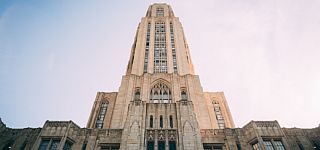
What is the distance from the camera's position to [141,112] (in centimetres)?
3180

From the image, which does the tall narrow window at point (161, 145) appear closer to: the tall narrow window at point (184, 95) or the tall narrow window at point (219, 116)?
the tall narrow window at point (184, 95)

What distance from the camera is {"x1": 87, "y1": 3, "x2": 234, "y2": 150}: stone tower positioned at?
95.1 feet

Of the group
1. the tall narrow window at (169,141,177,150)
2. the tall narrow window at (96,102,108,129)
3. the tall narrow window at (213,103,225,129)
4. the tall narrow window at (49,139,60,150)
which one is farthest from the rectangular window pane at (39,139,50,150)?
the tall narrow window at (213,103,225,129)

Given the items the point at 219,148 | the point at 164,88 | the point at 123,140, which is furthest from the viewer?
the point at 164,88

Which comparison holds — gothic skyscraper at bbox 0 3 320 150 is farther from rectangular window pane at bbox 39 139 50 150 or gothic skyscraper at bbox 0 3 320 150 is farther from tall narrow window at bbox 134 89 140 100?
rectangular window pane at bbox 39 139 50 150

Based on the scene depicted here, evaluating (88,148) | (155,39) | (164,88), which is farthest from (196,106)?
(155,39)

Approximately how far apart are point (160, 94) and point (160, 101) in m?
1.76

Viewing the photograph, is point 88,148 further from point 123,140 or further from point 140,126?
point 140,126

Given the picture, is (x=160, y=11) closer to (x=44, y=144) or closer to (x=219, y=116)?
(x=219, y=116)

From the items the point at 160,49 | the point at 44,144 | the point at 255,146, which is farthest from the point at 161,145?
the point at 160,49

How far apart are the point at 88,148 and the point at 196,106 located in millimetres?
18352

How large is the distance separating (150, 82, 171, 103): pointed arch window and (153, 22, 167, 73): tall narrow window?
17.2ft

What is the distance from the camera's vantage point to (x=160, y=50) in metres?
51.2

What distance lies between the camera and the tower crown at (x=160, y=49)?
4669cm
